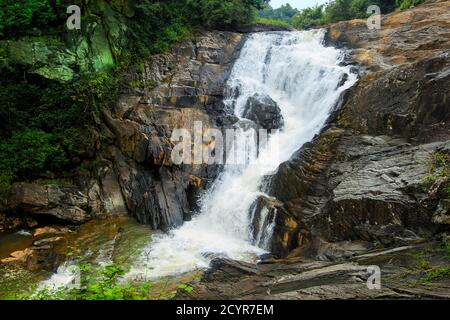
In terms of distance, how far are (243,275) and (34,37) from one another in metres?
14.0

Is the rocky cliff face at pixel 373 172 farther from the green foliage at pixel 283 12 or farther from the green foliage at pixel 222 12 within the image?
the green foliage at pixel 283 12

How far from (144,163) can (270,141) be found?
533 centimetres

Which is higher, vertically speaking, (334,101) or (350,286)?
(334,101)

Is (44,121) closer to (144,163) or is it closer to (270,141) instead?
(144,163)

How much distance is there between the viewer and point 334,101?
44.2 feet

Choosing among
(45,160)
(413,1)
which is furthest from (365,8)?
(45,160)

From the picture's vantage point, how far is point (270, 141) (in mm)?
15758

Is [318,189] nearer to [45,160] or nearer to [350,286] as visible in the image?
[350,286]

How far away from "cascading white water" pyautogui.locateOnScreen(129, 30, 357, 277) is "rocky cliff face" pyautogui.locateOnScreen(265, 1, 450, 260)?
1.42 metres

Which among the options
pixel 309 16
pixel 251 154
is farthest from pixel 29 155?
pixel 309 16

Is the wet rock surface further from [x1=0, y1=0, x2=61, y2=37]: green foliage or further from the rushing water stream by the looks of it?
[x1=0, y1=0, x2=61, y2=37]: green foliage

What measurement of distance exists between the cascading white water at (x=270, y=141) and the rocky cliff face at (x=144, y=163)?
923 millimetres

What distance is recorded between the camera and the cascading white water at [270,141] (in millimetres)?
11344

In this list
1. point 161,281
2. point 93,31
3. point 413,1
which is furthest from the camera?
point 413,1
